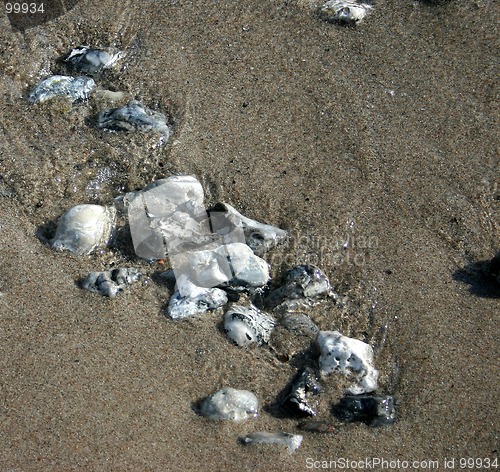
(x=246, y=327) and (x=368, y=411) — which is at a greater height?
(x=246, y=327)

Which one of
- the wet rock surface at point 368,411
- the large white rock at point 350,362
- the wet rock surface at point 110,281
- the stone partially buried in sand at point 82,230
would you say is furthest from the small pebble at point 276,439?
the stone partially buried in sand at point 82,230

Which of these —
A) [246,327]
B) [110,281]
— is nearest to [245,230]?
[246,327]

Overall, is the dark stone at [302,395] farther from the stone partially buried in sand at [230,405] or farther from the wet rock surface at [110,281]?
the wet rock surface at [110,281]

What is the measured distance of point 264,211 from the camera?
3439 mm

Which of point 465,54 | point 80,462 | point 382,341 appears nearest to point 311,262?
point 382,341

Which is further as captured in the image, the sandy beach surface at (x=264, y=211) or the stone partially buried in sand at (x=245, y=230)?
the stone partially buried in sand at (x=245, y=230)

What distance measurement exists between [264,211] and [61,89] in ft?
4.41

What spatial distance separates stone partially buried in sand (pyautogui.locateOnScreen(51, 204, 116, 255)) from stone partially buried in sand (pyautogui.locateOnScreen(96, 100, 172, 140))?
0.56m

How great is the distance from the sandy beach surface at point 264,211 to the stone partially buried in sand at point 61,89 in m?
0.06

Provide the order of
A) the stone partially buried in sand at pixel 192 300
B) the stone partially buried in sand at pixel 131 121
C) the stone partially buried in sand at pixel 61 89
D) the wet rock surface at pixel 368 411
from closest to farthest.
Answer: the wet rock surface at pixel 368 411
the stone partially buried in sand at pixel 192 300
the stone partially buried in sand at pixel 131 121
the stone partially buried in sand at pixel 61 89

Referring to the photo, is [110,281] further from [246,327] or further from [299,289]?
[299,289]

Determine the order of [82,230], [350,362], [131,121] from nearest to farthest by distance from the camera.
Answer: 1. [350,362]
2. [82,230]
3. [131,121]

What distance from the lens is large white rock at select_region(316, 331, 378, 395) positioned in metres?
2.89

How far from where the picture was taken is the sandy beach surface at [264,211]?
271 cm
